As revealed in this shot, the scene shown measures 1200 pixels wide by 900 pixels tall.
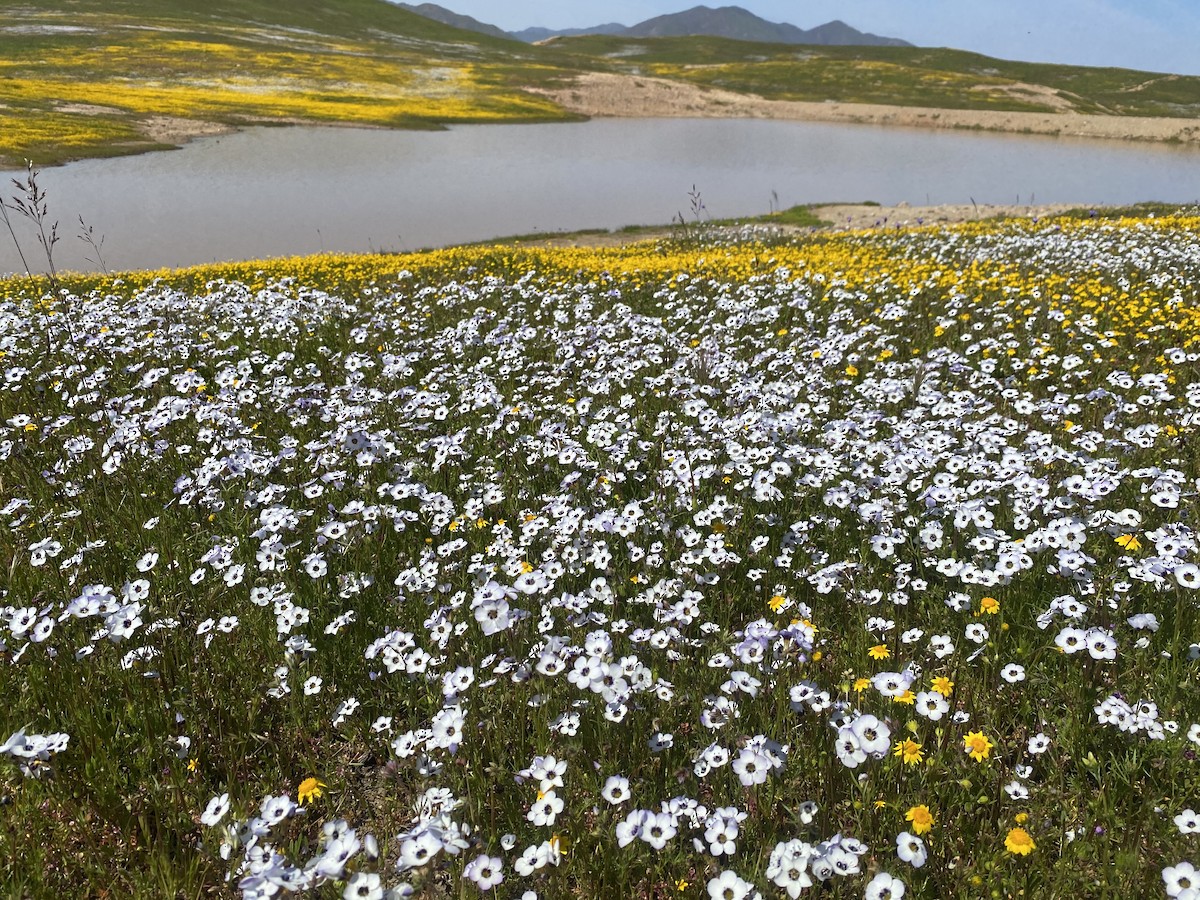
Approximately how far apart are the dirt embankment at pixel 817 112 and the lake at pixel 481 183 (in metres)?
22.5

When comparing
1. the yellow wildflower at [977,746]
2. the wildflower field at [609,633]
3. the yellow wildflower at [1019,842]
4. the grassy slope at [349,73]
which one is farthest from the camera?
the grassy slope at [349,73]

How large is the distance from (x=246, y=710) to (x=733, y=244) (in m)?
19.7

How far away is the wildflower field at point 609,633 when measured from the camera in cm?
286

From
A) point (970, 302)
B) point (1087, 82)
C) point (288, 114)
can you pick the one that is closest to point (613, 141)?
point (288, 114)

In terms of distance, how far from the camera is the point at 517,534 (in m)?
5.14

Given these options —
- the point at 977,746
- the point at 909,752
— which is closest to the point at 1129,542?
the point at 977,746

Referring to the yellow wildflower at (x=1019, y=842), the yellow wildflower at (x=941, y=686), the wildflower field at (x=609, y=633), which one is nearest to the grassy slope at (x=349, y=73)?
the wildflower field at (x=609, y=633)

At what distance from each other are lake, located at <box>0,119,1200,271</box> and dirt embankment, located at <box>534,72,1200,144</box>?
73.8ft

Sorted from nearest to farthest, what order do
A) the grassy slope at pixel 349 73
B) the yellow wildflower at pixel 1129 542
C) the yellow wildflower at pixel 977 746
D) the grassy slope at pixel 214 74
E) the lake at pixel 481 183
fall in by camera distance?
the yellow wildflower at pixel 977 746 → the yellow wildflower at pixel 1129 542 → the lake at pixel 481 183 → the grassy slope at pixel 214 74 → the grassy slope at pixel 349 73

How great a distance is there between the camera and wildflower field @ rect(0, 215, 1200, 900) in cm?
286

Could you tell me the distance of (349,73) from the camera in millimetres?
95188

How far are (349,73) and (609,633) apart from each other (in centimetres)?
11121

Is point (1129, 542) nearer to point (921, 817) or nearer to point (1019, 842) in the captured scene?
point (1019, 842)

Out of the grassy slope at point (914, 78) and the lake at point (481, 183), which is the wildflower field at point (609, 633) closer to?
the lake at point (481, 183)
